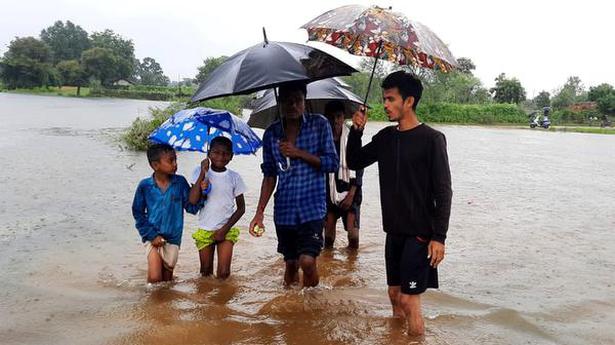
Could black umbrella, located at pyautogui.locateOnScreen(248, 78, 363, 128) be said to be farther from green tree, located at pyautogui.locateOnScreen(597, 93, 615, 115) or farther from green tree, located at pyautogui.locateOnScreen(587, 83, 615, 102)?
green tree, located at pyautogui.locateOnScreen(587, 83, 615, 102)

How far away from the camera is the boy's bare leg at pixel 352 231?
6.22m

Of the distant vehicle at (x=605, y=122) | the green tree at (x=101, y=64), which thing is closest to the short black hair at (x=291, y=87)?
the distant vehicle at (x=605, y=122)

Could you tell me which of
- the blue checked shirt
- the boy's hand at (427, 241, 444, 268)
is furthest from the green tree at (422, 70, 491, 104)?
the boy's hand at (427, 241, 444, 268)

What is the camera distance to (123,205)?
9.10m

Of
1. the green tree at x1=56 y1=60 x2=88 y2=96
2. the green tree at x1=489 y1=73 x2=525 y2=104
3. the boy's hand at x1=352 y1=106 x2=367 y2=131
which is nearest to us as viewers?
the boy's hand at x1=352 y1=106 x2=367 y2=131

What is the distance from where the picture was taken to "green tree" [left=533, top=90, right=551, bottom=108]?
7000 centimetres

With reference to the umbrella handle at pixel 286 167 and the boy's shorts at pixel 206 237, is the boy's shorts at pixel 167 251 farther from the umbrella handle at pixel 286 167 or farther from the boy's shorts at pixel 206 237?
the umbrella handle at pixel 286 167

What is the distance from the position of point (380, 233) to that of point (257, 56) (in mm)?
4389

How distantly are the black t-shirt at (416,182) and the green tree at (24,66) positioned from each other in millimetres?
88566

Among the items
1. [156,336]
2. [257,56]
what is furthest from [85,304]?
[257,56]

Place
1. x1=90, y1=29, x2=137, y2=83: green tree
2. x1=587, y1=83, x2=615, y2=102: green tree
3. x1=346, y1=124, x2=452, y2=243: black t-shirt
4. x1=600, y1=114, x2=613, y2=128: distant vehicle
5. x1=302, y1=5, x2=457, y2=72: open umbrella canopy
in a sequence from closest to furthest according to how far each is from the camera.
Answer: x1=346, y1=124, x2=452, y2=243: black t-shirt, x1=302, y1=5, x2=457, y2=72: open umbrella canopy, x1=600, y1=114, x2=613, y2=128: distant vehicle, x1=587, y1=83, x2=615, y2=102: green tree, x1=90, y1=29, x2=137, y2=83: green tree

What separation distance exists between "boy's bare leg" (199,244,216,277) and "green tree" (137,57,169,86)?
408ft

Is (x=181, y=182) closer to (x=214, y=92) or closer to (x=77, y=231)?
(x=214, y=92)

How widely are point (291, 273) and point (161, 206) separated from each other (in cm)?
125
